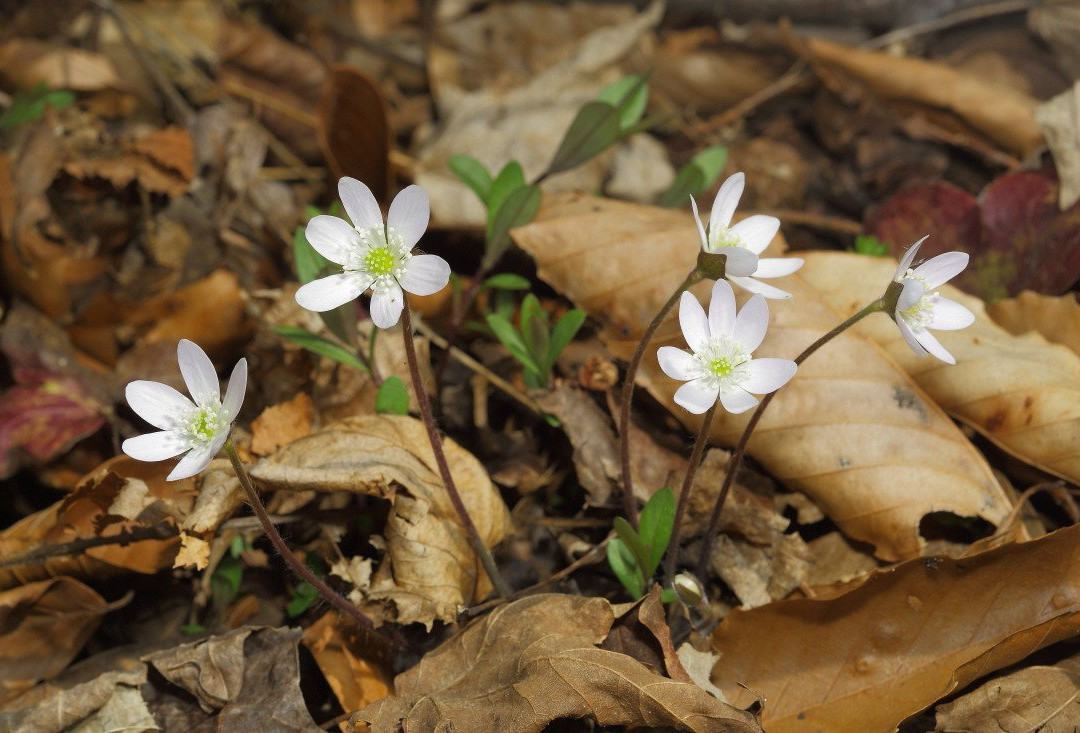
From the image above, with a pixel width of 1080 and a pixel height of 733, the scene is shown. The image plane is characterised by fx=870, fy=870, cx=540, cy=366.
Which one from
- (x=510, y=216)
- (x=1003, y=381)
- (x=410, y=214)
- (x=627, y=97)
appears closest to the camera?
(x=410, y=214)

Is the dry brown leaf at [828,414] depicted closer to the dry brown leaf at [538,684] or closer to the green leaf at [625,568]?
the green leaf at [625,568]

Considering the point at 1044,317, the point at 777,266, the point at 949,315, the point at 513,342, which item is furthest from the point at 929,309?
the point at 513,342

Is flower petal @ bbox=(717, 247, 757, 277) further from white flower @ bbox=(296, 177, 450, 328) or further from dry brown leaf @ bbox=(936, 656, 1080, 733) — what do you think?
dry brown leaf @ bbox=(936, 656, 1080, 733)

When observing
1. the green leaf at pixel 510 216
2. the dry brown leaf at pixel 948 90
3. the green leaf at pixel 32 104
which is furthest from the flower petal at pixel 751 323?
the green leaf at pixel 32 104

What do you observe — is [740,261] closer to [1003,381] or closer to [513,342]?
[513,342]

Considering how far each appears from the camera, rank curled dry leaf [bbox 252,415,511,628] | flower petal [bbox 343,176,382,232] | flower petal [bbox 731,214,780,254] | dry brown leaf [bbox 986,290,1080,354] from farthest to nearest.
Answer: dry brown leaf [bbox 986,290,1080,354] → flower petal [bbox 731,214,780,254] → curled dry leaf [bbox 252,415,511,628] → flower petal [bbox 343,176,382,232]

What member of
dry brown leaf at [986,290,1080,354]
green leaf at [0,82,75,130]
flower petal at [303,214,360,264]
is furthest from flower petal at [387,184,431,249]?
green leaf at [0,82,75,130]
